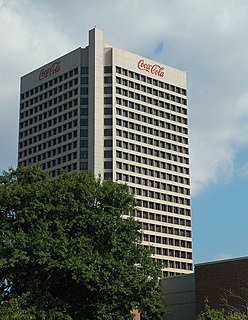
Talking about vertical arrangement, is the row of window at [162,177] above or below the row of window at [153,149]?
below

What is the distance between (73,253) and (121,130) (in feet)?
328

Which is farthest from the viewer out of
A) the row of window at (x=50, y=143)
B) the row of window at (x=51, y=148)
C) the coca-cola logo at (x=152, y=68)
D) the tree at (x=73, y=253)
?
the coca-cola logo at (x=152, y=68)

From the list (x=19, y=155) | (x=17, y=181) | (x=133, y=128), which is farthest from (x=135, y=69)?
(x=17, y=181)

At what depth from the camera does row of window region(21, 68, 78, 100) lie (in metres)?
151

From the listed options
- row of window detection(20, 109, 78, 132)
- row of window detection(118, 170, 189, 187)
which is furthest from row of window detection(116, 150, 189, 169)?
row of window detection(20, 109, 78, 132)

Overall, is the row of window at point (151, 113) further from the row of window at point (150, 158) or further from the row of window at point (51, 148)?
the row of window at point (51, 148)

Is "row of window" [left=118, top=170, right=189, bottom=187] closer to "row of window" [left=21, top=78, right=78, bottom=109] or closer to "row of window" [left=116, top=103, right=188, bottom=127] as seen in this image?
"row of window" [left=116, top=103, right=188, bottom=127]

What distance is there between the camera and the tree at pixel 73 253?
46344mm

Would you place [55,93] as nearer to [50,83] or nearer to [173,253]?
[50,83]

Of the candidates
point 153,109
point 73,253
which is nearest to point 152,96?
point 153,109

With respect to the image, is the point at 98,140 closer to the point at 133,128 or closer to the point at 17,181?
the point at 133,128

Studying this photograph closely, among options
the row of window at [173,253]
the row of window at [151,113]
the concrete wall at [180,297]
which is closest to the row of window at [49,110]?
the row of window at [151,113]

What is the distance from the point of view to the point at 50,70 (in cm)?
15650

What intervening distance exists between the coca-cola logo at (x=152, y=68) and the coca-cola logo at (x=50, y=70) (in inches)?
759
